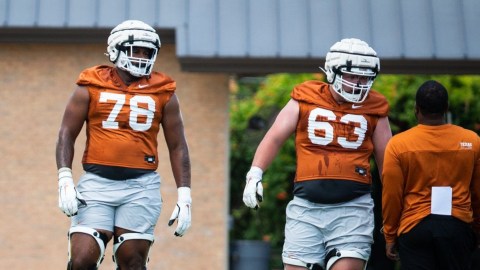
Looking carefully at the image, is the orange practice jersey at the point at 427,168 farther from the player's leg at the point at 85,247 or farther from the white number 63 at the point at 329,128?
the player's leg at the point at 85,247

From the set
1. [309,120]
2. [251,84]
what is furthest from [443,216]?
[251,84]

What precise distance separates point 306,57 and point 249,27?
67 cm

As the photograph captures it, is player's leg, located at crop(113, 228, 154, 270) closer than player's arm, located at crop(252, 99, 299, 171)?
Yes

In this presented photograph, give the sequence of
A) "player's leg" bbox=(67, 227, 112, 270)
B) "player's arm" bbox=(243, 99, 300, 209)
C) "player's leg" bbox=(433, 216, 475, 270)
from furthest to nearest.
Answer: "player's arm" bbox=(243, 99, 300, 209)
"player's leg" bbox=(67, 227, 112, 270)
"player's leg" bbox=(433, 216, 475, 270)

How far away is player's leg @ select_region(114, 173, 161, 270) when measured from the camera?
7.49m

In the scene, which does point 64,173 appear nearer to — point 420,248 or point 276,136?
point 276,136

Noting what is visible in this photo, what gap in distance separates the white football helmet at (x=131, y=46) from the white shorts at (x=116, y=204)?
2.45 ft

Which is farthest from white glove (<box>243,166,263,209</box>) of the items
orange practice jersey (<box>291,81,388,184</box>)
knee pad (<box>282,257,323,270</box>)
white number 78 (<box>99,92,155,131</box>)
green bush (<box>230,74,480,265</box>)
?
green bush (<box>230,74,480,265</box>)

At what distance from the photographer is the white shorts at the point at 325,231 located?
295 inches

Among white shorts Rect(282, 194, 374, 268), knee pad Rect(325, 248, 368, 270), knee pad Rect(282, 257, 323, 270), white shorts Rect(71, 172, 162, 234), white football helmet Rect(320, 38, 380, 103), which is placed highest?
white football helmet Rect(320, 38, 380, 103)

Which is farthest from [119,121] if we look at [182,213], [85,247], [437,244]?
[437,244]

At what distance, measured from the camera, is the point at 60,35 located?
12070mm

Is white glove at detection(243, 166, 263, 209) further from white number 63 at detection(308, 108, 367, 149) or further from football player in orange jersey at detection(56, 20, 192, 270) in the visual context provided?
football player in orange jersey at detection(56, 20, 192, 270)

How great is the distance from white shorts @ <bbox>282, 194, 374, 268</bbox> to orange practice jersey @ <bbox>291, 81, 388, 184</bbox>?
0.21m
